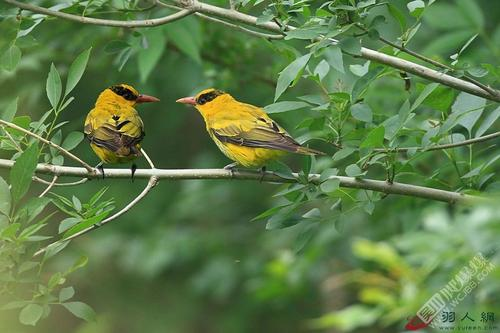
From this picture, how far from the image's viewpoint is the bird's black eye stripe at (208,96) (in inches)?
233

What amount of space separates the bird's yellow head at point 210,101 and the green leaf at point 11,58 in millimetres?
1338

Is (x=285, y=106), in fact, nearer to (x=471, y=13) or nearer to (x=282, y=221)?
(x=282, y=221)

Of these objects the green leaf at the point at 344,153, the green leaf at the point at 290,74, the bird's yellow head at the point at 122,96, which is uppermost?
the green leaf at the point at 290,74

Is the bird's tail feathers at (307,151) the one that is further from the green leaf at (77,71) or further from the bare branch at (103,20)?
the green leaf at (77,71)

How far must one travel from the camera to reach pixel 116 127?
5.51 metres

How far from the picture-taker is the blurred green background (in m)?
5.86

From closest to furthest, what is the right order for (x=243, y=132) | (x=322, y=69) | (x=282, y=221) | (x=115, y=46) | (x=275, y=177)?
(x=282, y=221) < (x=275, y=177) < (x=322, y=69) < (x=115, y=46) < (x=243, y=132)

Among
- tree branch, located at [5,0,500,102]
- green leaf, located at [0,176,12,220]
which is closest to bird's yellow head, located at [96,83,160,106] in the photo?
tree branch, located at [5,0,500,102]

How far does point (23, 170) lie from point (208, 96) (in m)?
2.38

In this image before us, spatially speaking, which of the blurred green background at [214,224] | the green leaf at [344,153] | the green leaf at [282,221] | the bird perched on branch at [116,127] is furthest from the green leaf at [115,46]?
the green leaf at [344,153]

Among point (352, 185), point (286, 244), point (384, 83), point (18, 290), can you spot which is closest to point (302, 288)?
A: point (286, 244)

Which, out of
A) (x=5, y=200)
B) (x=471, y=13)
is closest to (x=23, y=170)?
(x=5, y=200)

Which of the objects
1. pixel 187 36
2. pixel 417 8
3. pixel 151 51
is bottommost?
pixel 151 51

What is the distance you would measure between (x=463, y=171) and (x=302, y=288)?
2.94 meters
